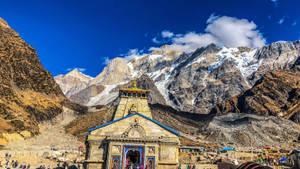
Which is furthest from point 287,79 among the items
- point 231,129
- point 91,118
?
point 91,118

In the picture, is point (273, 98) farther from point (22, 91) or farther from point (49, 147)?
point (22, 91)

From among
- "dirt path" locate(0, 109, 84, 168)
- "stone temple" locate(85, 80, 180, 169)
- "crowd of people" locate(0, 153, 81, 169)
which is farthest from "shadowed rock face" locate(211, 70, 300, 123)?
"crowd of people" locate(0, 153, 81, 169)

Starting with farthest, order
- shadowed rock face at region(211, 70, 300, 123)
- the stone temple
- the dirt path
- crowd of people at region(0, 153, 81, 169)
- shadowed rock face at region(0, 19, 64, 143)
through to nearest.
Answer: shadowed rock face at region(211, 70, 300, 123) < shadowed rock face at region(0, 19, 64, 143) < the dirt path < crowd of people at region(0, 153, 81, 169) < the stone temple

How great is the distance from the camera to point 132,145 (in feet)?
63.6

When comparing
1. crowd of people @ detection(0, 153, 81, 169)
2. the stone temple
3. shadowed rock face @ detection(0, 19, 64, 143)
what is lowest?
crowd of people @ detection(0, 153, 81, 169)

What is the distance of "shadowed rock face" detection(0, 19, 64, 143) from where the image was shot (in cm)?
5419

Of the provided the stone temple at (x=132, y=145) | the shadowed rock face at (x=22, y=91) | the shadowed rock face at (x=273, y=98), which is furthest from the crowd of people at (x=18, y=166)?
the shadowed rock face at (x=273, y=98)

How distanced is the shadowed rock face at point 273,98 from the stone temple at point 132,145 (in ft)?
363

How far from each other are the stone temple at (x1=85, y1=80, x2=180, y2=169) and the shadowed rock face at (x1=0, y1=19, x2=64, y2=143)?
112 feet

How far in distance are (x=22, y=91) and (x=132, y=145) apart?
77.1m

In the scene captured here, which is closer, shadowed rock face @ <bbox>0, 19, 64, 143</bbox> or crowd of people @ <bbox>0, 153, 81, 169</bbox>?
crowd of people @ <bbox>0, 153, 81, 169</bbox>

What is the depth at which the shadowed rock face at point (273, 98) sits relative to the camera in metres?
118

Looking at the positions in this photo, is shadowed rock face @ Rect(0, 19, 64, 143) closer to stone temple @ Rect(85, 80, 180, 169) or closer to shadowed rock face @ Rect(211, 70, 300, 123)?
stone temple @ Rect(85, 80, 180, 169)

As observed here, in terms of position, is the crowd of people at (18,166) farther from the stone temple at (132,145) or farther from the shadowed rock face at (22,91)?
the shadowed rock face at (22,91)
